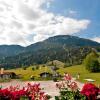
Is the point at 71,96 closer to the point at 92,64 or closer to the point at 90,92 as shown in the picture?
the point at 90,92

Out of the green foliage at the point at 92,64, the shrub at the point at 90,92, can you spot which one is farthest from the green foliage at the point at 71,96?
the green foliage at the point at 92,64

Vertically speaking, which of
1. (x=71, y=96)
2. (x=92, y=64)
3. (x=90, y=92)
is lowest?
(x=71, y=96)

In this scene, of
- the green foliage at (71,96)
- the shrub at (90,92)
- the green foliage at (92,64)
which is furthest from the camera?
the green foliage at (92,64)

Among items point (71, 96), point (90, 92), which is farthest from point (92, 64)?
point (71, 96)

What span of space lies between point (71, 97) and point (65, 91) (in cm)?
75

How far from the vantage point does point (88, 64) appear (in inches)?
6713

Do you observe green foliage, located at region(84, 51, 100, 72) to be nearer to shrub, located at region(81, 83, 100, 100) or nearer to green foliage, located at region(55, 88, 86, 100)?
shrub, located at region(81, 83, 100, 100)

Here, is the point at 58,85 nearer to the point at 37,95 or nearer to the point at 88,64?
the point at 37,95

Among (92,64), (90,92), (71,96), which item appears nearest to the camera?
(71,96)

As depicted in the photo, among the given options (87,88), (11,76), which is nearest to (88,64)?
(11,76)

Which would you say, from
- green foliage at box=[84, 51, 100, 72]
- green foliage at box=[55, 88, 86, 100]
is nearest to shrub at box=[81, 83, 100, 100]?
green foliage at box=[55, 88, 86, 100]

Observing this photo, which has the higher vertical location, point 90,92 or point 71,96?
point 90,92

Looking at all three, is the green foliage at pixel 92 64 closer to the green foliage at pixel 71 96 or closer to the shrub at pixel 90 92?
the shrub at pixel 90 92

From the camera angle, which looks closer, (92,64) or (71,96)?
(71,96)
